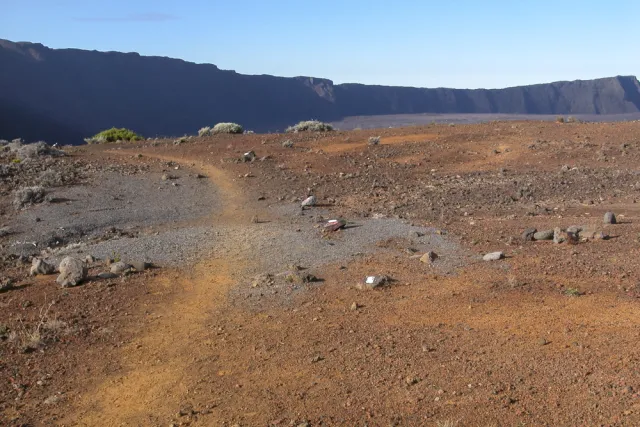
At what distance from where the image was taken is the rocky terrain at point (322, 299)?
17.6 ft

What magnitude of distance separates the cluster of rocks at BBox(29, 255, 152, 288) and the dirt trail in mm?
573

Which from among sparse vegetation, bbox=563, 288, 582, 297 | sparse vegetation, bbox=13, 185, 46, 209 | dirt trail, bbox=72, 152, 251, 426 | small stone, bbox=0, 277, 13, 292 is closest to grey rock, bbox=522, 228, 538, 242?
sparse vegetation, bbox=563, 288, 582, 297

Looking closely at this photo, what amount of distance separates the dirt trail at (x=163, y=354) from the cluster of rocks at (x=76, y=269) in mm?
573

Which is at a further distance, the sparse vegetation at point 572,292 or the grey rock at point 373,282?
the grey rock at point 373,282

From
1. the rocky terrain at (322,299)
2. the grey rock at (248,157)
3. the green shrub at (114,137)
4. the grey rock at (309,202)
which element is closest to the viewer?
the rocky terrain at (322,299)

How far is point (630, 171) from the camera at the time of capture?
16.0m

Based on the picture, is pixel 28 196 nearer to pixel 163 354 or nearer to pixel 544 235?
pixel 163 354

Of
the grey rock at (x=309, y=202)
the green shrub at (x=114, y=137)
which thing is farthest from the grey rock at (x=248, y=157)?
the green shrub at (x=114, y=137)

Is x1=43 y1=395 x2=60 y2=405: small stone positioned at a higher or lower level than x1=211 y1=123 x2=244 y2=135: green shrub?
lower

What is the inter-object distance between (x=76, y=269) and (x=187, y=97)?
61.2 metres

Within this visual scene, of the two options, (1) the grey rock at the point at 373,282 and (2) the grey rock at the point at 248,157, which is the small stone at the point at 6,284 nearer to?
(1) the grey rock at the point at 373,282

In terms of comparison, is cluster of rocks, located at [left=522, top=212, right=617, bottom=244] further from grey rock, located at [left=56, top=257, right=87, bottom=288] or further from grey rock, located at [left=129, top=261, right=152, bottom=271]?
grey rock, located at [left=56, top=257, right=87, bottom=288]

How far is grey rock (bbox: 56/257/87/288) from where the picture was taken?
855cm

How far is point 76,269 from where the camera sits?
28.4 feet
